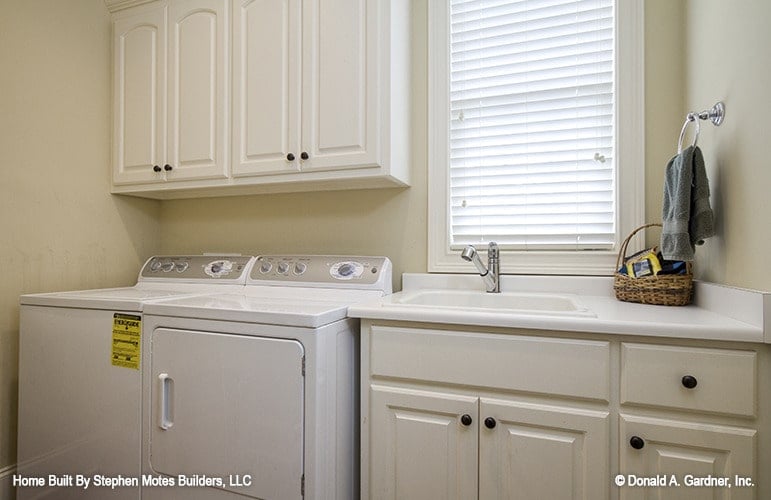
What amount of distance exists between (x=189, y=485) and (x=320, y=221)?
121 centimetres

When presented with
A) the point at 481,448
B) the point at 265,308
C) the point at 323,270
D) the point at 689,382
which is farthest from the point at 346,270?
the point at 689,382

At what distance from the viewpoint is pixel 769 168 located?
3.14 feet

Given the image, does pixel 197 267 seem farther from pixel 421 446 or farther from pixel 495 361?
pixel 495 361

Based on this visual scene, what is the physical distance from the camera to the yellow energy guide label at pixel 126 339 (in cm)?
138

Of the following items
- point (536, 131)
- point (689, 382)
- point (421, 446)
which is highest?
point (536, 131)

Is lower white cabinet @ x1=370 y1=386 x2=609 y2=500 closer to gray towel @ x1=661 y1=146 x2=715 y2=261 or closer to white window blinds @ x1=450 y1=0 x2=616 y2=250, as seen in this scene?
gray towel @ x1=661 y1=146 x2=715 y2=261

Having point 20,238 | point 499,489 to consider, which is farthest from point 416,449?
point 20,238

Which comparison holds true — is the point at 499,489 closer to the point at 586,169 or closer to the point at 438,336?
the point at 438,336

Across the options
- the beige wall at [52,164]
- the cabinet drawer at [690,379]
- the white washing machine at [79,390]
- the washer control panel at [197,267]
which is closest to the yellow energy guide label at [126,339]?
the white washing machine at [79,390]

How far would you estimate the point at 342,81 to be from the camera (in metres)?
1.58

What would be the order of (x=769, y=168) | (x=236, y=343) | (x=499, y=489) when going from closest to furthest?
(x=769, y=168) < (x=499, y=489) < (x=236, y=343)

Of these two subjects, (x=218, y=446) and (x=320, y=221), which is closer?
(x=218, y=446)

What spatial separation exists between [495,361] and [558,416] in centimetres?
22

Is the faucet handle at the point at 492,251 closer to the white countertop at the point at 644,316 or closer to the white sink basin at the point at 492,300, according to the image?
the white sink basin at the point at 492,300
